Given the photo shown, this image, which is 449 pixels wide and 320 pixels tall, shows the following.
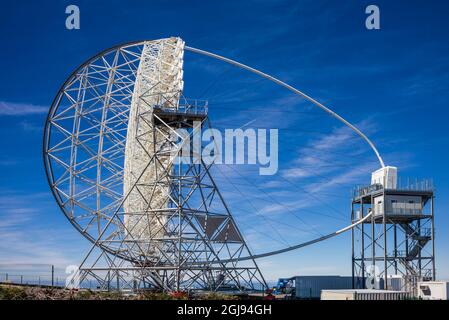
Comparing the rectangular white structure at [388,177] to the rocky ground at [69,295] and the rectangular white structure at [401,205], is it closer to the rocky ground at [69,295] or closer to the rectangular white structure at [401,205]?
the rectangular white structure at [401,205]

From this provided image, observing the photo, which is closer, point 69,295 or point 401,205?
point 69,295

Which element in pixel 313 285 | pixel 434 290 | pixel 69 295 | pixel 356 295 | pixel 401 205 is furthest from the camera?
pixel 313 285

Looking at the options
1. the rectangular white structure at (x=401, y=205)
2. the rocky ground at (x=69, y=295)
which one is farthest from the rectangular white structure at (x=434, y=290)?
the rocky ground at (x=69, y=295)

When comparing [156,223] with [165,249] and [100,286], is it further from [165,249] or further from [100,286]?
[100,286]

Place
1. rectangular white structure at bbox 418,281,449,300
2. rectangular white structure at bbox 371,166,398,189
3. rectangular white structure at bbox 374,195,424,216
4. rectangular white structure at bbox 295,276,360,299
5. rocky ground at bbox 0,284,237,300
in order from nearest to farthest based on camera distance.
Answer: rocky ground at bbox 0,284,237,300
rectangular white structure at bbox 418,281,449,300
rectangular white structure at bbox 374,195,424,216
rectangular white structure at bbox 371,166,398,189
rectangular white structure at bbox 295,276,360,299

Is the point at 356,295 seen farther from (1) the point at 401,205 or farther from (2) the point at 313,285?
(2) the point at 313,285

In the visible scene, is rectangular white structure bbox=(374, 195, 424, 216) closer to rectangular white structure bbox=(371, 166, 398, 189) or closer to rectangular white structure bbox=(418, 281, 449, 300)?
rectangular white structure bbox=(371, 166, 398, 189)

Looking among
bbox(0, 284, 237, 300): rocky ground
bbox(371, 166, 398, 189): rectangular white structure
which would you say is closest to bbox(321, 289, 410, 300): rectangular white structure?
bbox(0, 284, 237, 300): rocky ground

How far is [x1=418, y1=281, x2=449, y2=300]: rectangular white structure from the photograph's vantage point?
45281 mm

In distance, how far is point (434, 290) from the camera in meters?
46.4

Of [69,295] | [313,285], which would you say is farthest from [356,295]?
[69,295]

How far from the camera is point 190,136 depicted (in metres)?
47.6

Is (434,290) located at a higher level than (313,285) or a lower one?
higher
